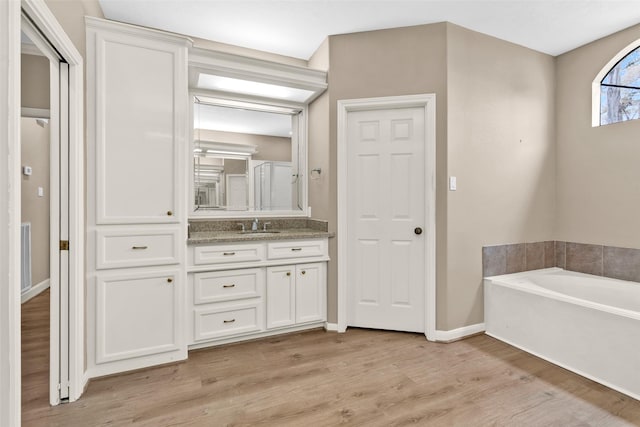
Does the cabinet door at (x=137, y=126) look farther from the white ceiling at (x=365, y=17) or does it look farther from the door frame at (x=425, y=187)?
the door frame at (x=425, y=187)

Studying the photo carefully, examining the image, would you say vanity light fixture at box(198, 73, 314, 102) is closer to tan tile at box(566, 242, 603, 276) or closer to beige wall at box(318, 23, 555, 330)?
beige wall at box(318, 23, 555, 330)

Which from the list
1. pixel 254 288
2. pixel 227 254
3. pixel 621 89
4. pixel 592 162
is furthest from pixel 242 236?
pixel 621 89

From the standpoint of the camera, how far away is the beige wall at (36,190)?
3.33 metres

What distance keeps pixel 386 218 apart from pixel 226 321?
5.24 feet

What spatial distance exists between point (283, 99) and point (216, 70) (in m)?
0.79

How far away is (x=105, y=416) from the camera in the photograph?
1.76 m

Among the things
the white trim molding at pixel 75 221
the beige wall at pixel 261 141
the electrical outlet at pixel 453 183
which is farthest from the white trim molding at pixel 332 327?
the white trim molding at pixel 75 221

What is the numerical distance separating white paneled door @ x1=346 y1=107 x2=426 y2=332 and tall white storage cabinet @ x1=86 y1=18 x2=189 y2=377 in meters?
1.44

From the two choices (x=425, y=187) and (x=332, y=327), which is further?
(x=332, y=327)

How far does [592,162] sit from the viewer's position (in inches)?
117

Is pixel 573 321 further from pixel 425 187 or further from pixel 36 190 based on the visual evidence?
pixel 36 190

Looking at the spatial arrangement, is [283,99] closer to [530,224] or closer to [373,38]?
[373,38]

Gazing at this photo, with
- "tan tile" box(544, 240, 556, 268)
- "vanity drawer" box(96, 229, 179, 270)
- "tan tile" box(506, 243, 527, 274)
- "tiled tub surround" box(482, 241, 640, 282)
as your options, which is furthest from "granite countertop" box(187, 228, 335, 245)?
"tan tile" box(544, 240, 556, 268)

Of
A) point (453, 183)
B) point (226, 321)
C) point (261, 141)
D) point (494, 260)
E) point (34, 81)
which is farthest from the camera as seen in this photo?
point (261, 141)
